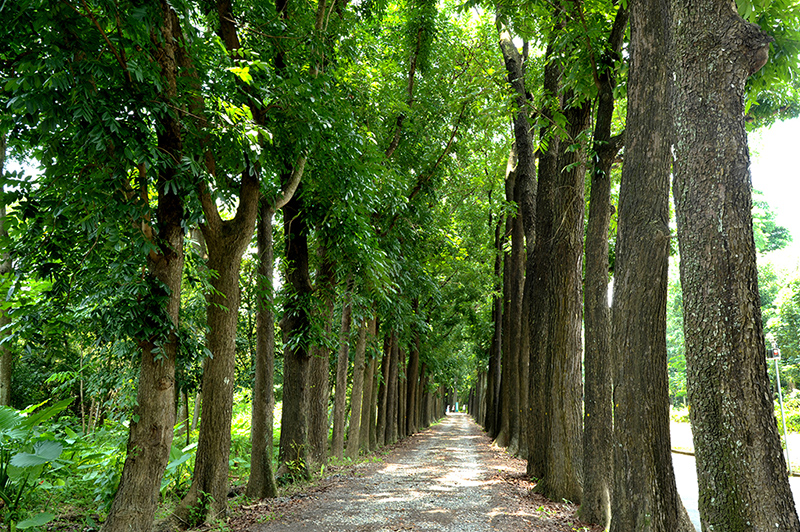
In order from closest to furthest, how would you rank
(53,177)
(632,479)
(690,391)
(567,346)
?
(690,391)
(632,479)
(53,177)
(567,346)

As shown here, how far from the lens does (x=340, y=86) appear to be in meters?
9.84

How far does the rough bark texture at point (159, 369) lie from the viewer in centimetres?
551

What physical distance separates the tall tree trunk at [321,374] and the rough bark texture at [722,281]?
8337mm

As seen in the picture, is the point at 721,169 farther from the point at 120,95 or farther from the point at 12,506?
the point at 12,506

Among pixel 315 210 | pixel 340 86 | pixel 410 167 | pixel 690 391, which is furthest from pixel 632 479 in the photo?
pixel 410 167

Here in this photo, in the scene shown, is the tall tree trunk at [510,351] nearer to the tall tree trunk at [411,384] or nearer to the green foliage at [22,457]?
the tall tree trunk at [411,384]

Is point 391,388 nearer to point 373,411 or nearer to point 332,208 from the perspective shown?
point 373,411

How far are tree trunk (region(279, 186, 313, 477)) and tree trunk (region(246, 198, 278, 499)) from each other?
3.93ft

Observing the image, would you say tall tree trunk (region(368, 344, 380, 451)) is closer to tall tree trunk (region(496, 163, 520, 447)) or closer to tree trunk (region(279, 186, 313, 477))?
tall tree trunk (region(496, 163, 520, 447))

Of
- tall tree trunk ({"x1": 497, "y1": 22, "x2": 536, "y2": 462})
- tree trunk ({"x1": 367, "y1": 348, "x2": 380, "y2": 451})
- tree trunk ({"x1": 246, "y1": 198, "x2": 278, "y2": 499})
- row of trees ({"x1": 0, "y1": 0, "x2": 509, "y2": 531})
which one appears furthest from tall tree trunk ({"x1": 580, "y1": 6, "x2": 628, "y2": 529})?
tree trunk ({"x1": 367, "y1": 348, "x2": 380, "y2": 451})

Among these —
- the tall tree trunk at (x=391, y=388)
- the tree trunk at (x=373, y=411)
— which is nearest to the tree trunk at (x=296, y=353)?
the tree trunk at (x=373, y=411)

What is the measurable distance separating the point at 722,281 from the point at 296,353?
8379 millimetres

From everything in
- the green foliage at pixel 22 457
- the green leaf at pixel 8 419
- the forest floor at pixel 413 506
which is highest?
the green leaf at pixel 8 419

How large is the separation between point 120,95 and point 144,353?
110 inches
